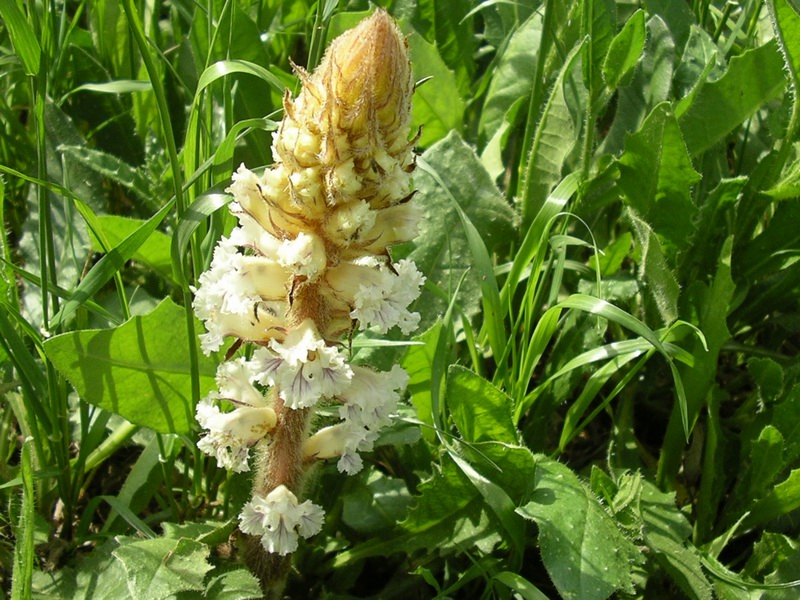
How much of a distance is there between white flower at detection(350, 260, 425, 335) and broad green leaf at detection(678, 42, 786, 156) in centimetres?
135

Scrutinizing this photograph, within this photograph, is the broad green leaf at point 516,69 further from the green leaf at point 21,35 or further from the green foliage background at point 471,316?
the green leaf at point 21,35

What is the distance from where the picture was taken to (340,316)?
1.79m

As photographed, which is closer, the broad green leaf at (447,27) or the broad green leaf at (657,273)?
the broad green leaf at (657,273)

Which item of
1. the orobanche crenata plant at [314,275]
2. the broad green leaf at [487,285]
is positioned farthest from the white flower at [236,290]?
the broad green leaf at [487,285]

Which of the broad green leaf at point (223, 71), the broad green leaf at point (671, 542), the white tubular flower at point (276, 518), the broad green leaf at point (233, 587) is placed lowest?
the broad green leaf at point (671, 542)

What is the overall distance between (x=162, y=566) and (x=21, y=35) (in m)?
1.20

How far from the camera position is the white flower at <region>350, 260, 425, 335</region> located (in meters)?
1.68

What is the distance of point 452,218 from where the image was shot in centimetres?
281

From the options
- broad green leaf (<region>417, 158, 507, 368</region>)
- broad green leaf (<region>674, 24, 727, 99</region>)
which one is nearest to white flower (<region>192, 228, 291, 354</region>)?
broad green leaf (<region>417, 158, 507, 368</region>)

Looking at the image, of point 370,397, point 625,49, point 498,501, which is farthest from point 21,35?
point 625,49

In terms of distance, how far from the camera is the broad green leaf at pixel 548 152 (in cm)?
294

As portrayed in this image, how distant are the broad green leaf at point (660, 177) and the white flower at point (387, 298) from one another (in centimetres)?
112

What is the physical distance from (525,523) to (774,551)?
25.2 inches

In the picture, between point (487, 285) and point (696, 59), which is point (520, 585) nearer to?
point (487, 285)
